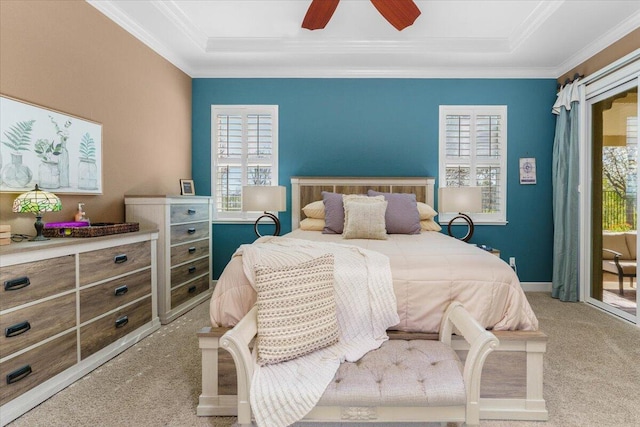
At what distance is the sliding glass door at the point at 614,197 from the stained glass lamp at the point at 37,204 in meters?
4.63

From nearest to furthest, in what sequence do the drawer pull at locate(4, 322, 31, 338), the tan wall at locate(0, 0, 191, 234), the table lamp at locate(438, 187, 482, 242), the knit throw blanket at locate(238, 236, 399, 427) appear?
the knit throw blanket at locate(238, 236, 399, 427) → the drawer pull at locate(4, 322, 31, 338) → the tan wall at locate(0, 0, 191, 234) → the table lamp at locate(438, 187, 482, 242)

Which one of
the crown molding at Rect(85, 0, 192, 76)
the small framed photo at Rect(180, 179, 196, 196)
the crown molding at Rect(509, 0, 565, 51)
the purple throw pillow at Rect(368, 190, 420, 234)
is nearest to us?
the crown molding at Rect(85, 0, 192, 76)

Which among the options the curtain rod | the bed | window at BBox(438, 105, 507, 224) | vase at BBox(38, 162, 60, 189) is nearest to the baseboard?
window at BBox(438, 105, 507, 224)

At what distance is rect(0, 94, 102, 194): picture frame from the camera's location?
223cm

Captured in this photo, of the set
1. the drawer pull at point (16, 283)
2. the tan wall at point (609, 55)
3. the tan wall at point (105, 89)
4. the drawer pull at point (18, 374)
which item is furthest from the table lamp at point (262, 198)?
the tan wall at point (609, 55)

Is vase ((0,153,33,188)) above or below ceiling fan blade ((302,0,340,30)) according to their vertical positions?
below

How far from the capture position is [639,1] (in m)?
3.04

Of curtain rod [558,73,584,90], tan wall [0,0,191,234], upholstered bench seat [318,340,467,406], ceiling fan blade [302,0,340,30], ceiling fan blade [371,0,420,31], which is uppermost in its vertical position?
curtain rod [558,73,584,90]

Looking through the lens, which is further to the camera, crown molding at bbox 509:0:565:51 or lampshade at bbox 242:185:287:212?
lampshade at bbox 242:185:287:212

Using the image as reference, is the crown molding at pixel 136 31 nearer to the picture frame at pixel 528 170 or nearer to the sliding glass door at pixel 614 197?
the picture frame at pixel 528 170

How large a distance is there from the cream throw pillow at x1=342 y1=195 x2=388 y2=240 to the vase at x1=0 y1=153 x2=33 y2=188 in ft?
7.64

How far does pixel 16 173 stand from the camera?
2281 mm

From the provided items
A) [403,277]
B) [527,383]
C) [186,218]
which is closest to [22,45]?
[186,218]

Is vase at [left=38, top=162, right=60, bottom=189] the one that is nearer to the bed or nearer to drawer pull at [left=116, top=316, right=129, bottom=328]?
drawer pull at [left=116, top=316, right=129, bottom=328]
